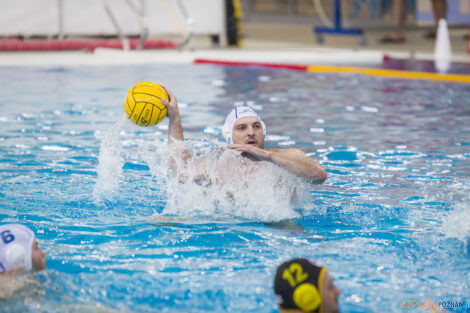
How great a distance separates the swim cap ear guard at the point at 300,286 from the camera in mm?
2588

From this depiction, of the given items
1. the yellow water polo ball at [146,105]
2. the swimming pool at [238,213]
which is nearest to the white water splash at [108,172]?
the swimming pool at [238,213]

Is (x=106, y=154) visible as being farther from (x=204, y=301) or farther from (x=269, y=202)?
(x=204, y=301)

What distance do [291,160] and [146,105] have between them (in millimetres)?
1076

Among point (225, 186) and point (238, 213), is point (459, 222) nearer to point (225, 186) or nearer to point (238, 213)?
point (238, 213)

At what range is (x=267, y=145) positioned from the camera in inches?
264

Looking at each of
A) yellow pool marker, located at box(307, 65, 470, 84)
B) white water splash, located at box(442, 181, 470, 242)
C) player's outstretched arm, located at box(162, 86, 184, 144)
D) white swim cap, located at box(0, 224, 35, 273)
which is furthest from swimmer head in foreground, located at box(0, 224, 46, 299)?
yellow pool marker, located at box(307, 65, 470, 84)

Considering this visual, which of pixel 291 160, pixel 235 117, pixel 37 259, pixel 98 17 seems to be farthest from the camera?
pixel 98 17

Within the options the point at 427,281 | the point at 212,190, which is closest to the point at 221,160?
the point at 212,190

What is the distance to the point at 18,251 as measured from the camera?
3090 mm

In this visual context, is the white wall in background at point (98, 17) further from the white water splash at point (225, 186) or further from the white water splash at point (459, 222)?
the white water splash at point (459, 222)

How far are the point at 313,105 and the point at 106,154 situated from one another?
4.33 meters

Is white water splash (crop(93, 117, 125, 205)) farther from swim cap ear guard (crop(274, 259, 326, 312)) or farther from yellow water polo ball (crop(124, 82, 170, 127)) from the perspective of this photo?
swim cap ear guard (crop(274, 259, 326, 312))

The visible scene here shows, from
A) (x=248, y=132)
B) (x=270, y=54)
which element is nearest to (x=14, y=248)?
(x=248, y=132)

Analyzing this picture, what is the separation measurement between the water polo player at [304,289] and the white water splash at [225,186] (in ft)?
5.52
